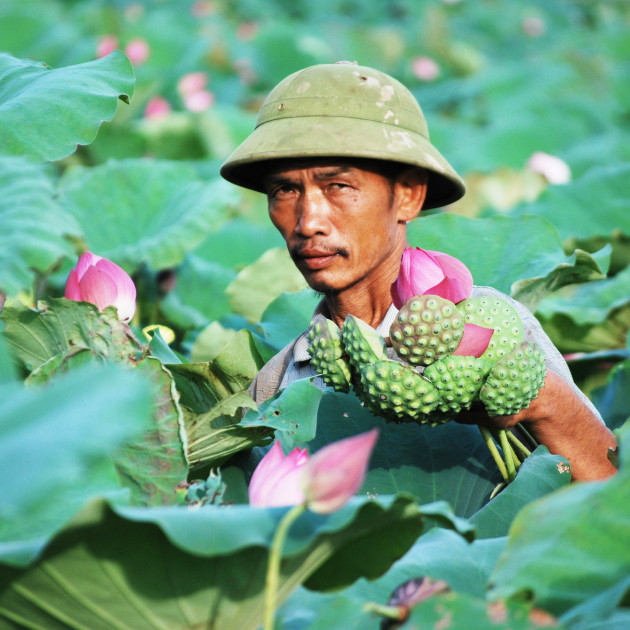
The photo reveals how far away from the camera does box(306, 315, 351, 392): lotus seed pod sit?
1.20m

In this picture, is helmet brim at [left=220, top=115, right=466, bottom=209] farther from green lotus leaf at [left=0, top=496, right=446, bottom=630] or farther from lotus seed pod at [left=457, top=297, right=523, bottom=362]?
green lotus leaf at [left=0, top=496, right=446, bottom=630]

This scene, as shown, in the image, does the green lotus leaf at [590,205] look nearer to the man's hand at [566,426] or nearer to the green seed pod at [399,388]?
the man's hand at [566,426]

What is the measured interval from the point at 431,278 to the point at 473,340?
3.8 inches

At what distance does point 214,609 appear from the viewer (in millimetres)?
926

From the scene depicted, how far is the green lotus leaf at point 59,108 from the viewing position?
4.35 feet

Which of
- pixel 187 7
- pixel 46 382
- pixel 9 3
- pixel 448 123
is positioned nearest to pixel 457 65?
pixel 448 123

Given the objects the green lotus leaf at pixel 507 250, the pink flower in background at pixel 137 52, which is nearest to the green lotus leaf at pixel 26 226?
the green lotus leaf at pixel 507 250

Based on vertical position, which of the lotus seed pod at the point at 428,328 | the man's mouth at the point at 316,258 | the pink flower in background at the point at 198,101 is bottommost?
the lotus seed pod at the point at 428,328

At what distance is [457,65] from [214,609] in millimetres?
6130

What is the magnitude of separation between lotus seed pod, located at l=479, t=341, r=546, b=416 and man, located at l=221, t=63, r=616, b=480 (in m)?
0.16

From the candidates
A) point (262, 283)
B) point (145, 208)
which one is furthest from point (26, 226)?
point (145, 208)

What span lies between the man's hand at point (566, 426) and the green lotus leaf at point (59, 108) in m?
0.67

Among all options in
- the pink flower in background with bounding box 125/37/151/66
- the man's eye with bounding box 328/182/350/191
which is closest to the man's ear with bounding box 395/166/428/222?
the man's eye with bounding box 328/182/350/191

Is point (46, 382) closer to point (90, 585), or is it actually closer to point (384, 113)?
point (90, 585)
